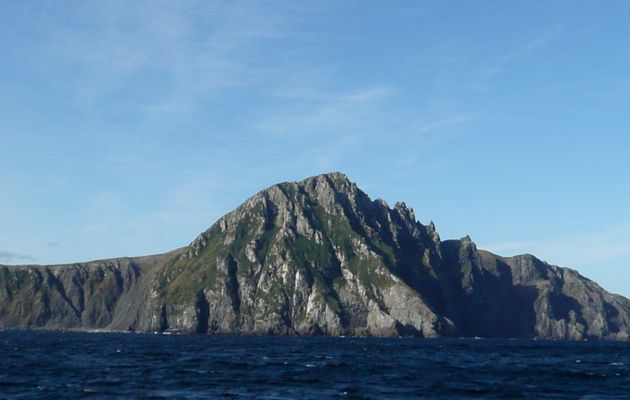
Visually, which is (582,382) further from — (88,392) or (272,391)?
(88,392)

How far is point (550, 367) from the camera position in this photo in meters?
133

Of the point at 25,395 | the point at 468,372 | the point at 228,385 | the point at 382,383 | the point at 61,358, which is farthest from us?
the point at 61,358

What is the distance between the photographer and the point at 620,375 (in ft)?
384

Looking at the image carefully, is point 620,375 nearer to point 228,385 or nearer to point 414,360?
point 414,360

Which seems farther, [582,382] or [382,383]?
[582,382]

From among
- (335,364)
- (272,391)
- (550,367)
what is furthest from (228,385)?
(550,367)

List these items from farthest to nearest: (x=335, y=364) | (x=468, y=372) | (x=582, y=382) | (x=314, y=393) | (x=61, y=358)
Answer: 1. (x=61, y=358)
2. (x=335, y=364)
3. (x=468, y=372)
4. (x=582, y=382)
5. (x=314, y=393)

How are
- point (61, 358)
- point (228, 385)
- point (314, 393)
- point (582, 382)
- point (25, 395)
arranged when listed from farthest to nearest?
point (61, 358) < point (582, 382) < point (228, 385) < point (314, 393) < point (25, 395)

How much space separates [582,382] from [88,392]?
7111 centimetres

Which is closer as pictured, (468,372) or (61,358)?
(468,372)

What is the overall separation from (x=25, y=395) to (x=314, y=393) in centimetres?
3298

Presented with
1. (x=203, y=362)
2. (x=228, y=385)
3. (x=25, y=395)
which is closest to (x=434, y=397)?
(x=228, y=385)

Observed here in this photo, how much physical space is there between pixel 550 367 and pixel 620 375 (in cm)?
1740

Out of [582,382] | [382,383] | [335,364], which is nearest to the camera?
[382,383]
